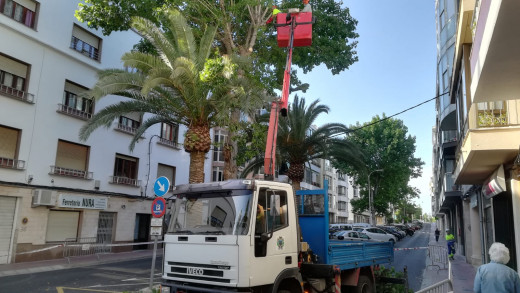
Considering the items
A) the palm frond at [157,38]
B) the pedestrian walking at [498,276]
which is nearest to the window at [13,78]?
the palm frond at [157,38]

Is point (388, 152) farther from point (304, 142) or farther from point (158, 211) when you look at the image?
point (158, 211)

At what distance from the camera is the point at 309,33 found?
11.0 metres

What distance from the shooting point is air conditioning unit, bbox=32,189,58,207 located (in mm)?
17172

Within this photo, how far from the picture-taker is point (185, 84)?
39.4 ft

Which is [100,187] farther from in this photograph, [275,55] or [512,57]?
[512,57]

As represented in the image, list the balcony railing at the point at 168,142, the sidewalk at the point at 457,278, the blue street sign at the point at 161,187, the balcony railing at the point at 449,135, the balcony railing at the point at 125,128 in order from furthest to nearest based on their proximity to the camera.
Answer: the balcony railing at the point at 168,142 < the balcony railing at the point at 449,135 < the balcony railing at the point at 125,128 < the sidewalk at the point at 457,278 < the blue street sign at the point at 161,187

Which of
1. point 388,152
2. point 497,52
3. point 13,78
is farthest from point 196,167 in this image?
point 388,152

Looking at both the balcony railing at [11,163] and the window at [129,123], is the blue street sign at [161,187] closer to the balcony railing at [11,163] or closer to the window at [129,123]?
the balcony railing at [11,163]

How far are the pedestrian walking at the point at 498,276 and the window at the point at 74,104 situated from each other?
19.2m

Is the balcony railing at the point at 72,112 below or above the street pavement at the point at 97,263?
above

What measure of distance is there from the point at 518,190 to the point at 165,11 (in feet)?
40.4

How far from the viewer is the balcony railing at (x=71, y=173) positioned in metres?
18.5

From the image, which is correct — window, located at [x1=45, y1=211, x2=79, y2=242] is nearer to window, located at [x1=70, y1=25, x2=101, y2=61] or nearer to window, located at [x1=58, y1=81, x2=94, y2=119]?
window, located at [x1=58, y1=81, x2=94, y2=119]

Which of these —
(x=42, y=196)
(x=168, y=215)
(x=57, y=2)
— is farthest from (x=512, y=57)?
(x=57, y=2)
